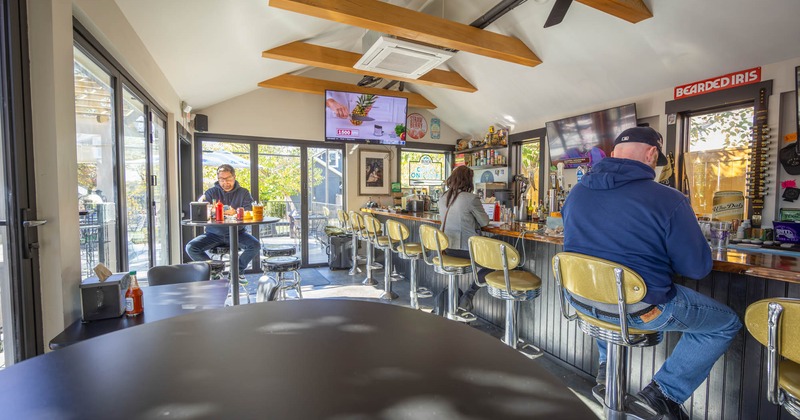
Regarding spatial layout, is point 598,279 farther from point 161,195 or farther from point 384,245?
point 161,195

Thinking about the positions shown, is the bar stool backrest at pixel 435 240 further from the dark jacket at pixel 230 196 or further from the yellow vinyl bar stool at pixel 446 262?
the dark jacket at pixel 230 196

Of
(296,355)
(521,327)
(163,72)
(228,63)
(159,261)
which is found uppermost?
(228,63)

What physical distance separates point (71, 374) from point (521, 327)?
3.16 metres

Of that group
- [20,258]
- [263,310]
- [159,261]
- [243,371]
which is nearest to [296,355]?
[243,371]

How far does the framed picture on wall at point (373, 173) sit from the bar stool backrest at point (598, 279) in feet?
16.9

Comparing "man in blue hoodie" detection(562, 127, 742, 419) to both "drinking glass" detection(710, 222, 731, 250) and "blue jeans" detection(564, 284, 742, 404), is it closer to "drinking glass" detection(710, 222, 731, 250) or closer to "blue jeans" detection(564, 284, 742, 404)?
"blue jeans" detection(564, 284, 742, 404)

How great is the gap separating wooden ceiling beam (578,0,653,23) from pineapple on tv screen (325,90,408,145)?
11.0 feet

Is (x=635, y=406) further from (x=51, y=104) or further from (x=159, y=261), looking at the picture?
(x=159, y=261)

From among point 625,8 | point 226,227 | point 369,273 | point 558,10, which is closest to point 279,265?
point 226,227

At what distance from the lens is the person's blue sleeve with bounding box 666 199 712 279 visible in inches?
62.7

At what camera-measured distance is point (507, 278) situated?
97.4 inches

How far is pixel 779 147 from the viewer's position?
336 centimetres

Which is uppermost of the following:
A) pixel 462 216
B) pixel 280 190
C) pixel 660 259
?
pixel 280 190

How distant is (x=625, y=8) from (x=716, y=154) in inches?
81.9
